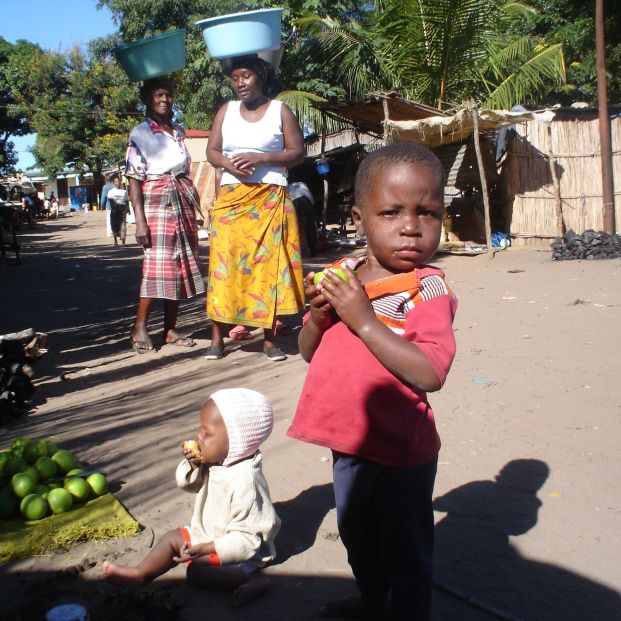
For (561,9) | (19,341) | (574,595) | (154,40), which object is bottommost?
(574,595)

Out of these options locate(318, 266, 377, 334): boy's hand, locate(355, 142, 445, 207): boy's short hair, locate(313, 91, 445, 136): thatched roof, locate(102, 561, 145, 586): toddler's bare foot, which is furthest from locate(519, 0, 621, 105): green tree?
locate(102, 561, 145, 586): toddler's bare foot

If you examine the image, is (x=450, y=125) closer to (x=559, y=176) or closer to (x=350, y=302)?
(x=559, y=176)

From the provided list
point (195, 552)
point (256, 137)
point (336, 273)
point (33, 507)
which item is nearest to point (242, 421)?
point (195, 552)

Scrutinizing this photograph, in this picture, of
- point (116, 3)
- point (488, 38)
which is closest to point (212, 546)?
point (488, 38)

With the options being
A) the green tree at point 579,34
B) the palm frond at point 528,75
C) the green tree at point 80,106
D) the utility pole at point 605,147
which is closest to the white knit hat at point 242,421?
the utility pole at point 605,147

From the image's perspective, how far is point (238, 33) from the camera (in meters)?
4.98

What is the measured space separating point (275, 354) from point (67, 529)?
2.70m

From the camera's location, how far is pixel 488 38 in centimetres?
1577

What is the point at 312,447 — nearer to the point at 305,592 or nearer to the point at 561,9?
the point at 305,592

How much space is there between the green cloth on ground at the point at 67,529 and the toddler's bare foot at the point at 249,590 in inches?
25.0

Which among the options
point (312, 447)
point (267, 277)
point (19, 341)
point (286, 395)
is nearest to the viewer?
point (312, 447)

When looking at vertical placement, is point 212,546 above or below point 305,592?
above

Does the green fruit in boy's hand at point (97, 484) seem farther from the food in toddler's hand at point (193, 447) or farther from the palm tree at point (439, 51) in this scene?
the palm tree at point (439, 51)

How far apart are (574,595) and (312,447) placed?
153 cm
